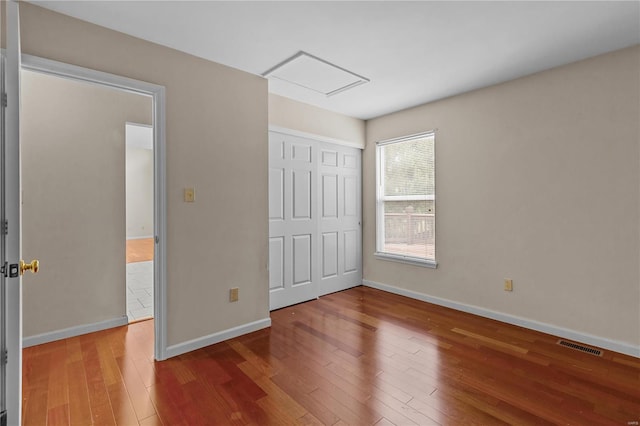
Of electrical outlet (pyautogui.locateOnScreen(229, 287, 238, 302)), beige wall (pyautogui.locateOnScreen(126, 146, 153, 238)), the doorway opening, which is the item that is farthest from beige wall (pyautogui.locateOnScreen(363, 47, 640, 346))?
beige wall (pyautogui.locateOnScreen(126, 146, 153, 238))

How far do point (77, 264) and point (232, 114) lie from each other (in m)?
2.00

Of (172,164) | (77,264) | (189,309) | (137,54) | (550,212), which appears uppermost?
(137,54)

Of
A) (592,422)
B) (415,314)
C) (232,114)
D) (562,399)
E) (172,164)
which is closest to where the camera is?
(592,422)

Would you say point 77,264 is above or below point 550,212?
below

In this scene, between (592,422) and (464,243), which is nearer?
(592,422)

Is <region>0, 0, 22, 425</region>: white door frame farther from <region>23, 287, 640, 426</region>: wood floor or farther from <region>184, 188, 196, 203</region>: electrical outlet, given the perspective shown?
<region>184, 188, 196, 203</region>: electrical outlet

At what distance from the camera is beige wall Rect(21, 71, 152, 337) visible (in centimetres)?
275

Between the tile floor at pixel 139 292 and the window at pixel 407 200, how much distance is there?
2991 millimetres

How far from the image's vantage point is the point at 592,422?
1.77 metres

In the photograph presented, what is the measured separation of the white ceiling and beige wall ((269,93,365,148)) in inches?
27.0

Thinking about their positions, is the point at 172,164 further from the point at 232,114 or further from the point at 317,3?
the point at 317,3

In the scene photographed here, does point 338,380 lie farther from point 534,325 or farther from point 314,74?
point 314,74

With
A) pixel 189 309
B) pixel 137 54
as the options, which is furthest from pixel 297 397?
pixel 137 54

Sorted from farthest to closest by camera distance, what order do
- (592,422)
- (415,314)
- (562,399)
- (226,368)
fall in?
(415,314) → (226,368) → (562,399) → (592,422)
